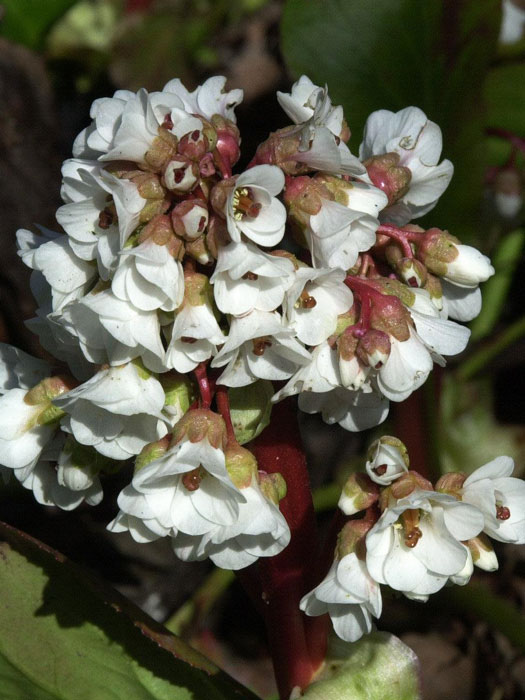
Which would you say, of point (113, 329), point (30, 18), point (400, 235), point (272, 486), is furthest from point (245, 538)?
point (30, 18)

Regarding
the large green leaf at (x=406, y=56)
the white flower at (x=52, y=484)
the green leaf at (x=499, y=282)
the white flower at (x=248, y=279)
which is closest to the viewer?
the white flower at (x=248, y=279)

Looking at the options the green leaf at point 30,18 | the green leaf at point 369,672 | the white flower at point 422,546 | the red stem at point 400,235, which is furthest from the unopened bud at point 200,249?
the green leaf at point 30,18

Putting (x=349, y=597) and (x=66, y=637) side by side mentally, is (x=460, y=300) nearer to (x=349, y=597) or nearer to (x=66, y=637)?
(x=349, y=597)

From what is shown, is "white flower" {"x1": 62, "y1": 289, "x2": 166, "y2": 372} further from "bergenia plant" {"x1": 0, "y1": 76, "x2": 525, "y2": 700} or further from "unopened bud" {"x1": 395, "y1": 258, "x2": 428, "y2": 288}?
"unopened bud" {"x1": 395, "y1": 258, "x2": 428, "y2": 288}

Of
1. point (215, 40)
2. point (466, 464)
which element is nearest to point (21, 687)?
point (466, 464)

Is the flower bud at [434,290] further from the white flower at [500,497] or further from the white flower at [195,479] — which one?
the white flower at [195,479]

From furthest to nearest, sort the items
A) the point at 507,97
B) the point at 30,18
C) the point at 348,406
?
the point at 30,18 < the point at 507,97 < the point at 348,406
